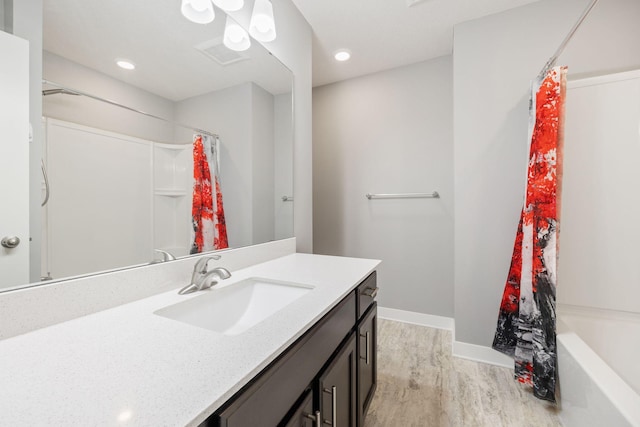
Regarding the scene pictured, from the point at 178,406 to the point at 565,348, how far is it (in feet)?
5.58

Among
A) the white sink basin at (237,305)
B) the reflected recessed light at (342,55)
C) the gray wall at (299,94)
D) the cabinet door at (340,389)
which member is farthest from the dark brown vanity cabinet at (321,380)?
the reflected recessed light at (342,55)

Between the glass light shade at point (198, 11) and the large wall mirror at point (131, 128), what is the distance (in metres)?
0.03

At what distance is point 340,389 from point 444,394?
1.02 meters

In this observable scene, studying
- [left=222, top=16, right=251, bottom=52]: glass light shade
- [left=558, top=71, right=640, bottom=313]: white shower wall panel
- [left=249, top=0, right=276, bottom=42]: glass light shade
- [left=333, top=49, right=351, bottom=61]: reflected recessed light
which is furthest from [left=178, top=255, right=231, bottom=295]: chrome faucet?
[left=333, top=49, right=351, bottom=61]: reflected recessed light

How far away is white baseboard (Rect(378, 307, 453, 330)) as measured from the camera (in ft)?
7.95

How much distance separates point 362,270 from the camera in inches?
48.8

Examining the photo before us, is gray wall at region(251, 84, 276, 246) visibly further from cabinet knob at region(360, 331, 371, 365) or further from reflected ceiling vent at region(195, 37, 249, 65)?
cabinet knob at region(360, 331, 371, 365)

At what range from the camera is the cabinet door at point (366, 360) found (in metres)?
1.15

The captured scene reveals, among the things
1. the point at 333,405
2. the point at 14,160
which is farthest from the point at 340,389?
the point at 14,160

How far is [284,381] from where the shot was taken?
0.62 meters

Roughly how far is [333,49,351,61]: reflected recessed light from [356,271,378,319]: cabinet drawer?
1.87 metres

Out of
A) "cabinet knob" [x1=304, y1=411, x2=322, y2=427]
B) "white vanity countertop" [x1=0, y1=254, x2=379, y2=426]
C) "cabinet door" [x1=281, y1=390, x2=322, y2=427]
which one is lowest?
"cabinet knob" [x1=304, y1=411, x2=322, y2=427]

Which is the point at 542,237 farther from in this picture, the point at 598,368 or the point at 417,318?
the point at 417,318

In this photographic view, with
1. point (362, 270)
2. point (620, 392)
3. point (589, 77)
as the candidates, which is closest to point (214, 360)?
point (362, 270)
